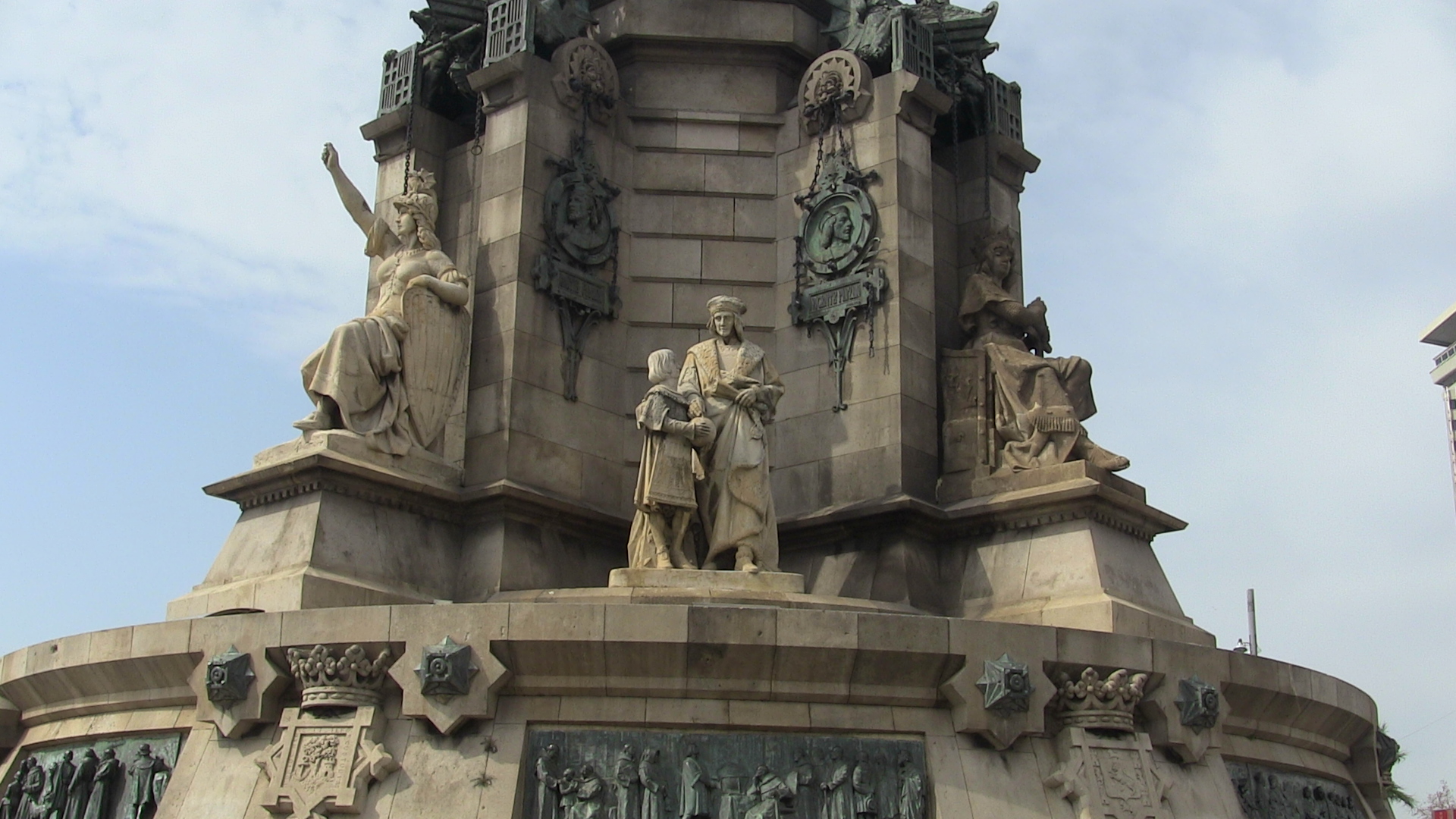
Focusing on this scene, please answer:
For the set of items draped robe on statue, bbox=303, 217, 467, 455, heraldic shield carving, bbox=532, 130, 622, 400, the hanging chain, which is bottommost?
draped robe on statue, bbox=303, 217, 467, 455

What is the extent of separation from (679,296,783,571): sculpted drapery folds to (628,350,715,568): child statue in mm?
206

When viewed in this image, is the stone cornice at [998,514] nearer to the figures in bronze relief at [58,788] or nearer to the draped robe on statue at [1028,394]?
the draped robe on statue at [1028,394]

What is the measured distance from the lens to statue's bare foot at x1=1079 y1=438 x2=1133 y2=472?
18.1 m

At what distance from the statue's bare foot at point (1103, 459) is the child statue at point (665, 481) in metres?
4.43

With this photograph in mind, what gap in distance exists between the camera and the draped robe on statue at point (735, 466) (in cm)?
1633

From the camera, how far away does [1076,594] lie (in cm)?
1720

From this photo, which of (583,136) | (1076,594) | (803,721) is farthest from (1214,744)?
(583,136)

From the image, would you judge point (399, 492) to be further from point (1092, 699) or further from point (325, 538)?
point (1092, 699)

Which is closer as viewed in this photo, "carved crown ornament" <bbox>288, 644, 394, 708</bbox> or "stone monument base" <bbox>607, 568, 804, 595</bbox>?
"carved crown ornament" <bbox>288, 644, 394, 708</bbox>

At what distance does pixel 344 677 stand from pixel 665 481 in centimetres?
382

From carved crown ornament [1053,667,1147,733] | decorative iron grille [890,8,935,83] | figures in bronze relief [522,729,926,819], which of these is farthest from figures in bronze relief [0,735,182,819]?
decorative iron grille [890,8,935,83]

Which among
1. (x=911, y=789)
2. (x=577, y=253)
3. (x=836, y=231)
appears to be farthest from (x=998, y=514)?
(x=577, y=253)

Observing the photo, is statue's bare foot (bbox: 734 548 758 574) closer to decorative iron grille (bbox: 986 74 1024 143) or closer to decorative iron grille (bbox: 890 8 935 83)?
decorative iron grille (bbox: 890 8 935 83)

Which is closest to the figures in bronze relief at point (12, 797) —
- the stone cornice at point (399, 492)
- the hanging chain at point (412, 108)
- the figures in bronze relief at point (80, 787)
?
the figures in bronze relief at point (80, 787)
